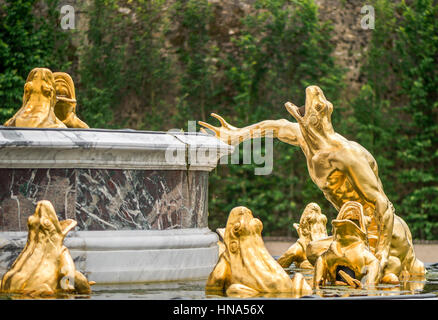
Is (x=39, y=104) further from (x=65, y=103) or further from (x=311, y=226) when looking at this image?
(x=311, y=226)

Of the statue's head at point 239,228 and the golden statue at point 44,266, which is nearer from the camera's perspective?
the golden statue at point 44,266

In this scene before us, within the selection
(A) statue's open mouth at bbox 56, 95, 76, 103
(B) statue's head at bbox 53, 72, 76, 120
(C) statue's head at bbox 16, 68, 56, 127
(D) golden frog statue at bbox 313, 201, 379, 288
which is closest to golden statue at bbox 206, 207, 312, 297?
(D) golden frog statue at bbox 313, 201, 379, 288

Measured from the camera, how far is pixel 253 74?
13344 mm

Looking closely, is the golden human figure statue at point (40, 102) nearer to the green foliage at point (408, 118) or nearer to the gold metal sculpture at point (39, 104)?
the gold metal sculpture at point (39, 104)

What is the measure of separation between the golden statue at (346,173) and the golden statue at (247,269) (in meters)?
1.02

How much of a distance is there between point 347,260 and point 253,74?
916 centimetres

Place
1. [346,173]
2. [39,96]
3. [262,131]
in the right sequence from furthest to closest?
[262,131] → [39,96] → [346,173]

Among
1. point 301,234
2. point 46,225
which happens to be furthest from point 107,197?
point 301,234

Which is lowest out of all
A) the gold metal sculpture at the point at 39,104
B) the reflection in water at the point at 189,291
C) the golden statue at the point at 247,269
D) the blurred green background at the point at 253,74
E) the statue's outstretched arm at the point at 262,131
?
the reflection in water at the point at 189,291

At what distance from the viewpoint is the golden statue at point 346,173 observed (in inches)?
192

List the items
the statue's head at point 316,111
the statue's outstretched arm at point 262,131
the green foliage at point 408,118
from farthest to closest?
the green foliage at point 408,118
the statue's outstretched arm at point 262,131
the statue's head at point 316,111

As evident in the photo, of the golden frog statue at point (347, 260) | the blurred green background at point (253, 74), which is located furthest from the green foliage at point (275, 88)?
the golden frog statue at point (347, 260)

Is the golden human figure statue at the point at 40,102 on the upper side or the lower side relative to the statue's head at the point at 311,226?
upper
